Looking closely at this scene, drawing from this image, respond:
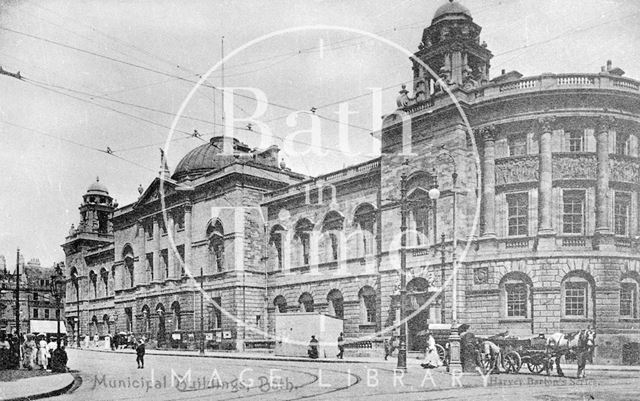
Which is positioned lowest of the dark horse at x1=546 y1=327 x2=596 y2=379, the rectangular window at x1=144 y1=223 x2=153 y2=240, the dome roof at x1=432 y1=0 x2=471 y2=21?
the dark horse at x1=546 y1=327 x2=596 y2=379

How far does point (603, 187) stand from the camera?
27.5 metres

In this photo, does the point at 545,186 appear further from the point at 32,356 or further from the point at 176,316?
the point at 176,316

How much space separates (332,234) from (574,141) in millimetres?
16075

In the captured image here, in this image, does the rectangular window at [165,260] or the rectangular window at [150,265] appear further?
the rectangular window at [150,265]

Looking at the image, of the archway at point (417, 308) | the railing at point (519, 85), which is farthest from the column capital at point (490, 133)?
the archway at point (417, 308)

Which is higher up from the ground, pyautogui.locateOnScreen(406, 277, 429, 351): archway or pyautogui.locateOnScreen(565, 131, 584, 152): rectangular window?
pyautogui.locateOnScreen(565, 131, 584, 152): rectangular window

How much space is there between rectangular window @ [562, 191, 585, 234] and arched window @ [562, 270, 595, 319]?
2.05 metres

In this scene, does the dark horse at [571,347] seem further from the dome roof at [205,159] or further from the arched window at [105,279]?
the arched window at [105,279]

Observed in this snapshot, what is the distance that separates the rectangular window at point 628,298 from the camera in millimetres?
27109

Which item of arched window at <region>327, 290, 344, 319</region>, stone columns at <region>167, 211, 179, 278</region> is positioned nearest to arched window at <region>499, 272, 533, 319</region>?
arched window at <region>327, 290, 344, 319</region>

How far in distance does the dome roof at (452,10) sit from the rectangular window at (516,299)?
47.3 feet

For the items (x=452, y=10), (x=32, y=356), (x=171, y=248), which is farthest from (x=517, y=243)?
(x=171, y=248)

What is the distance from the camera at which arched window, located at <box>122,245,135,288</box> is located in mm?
57031

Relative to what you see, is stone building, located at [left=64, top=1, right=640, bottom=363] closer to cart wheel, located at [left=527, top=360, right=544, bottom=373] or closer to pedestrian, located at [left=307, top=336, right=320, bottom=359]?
pedestrian, located at [left=307, top=336, right=320, bottom=359]
